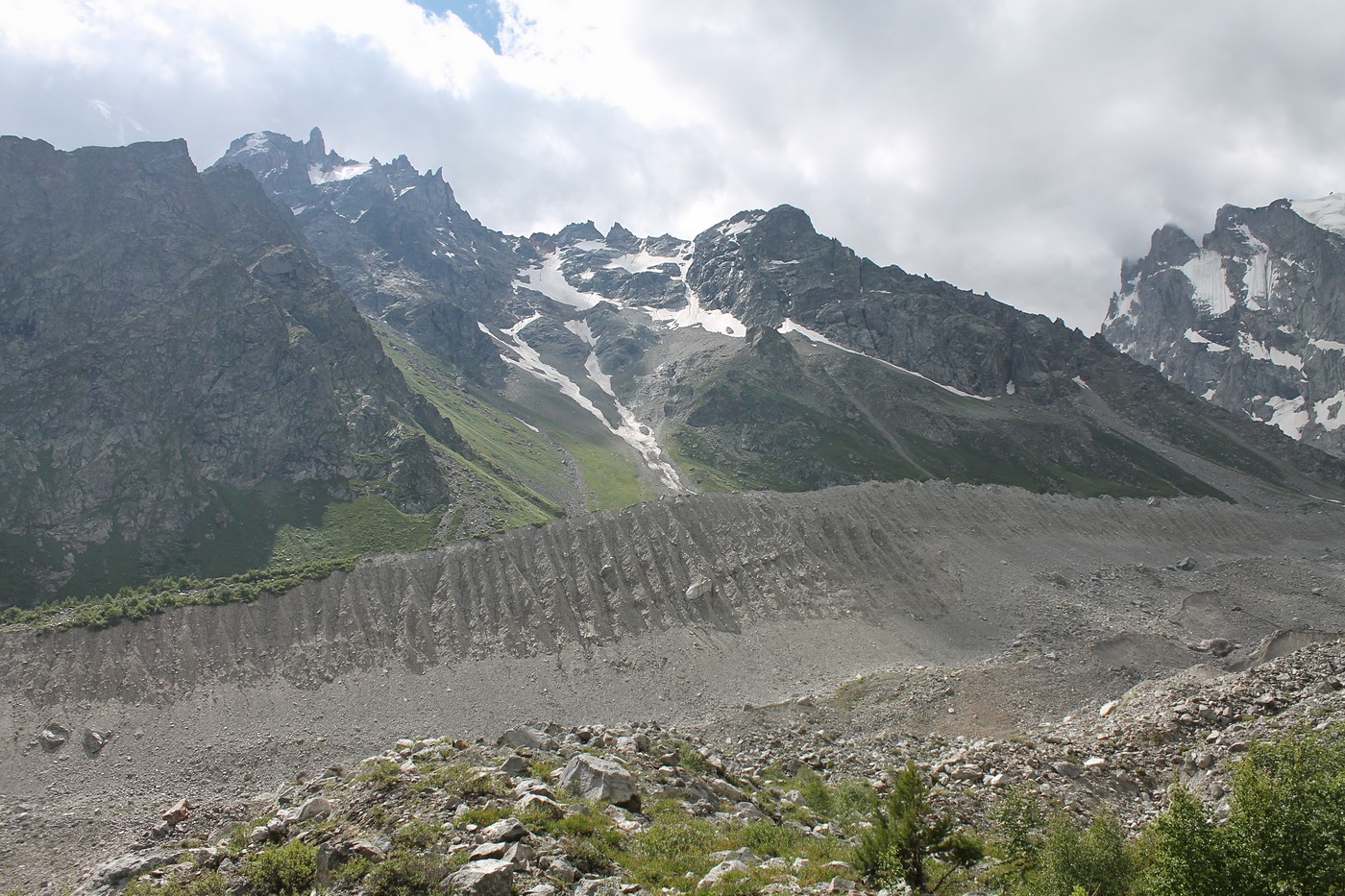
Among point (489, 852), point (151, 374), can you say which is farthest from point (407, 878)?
point (151, 374)

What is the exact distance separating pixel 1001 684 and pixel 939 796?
27.4 meters

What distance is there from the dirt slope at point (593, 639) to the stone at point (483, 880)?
114ft

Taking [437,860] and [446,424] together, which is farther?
[446,424]

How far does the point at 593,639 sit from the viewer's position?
7350cm

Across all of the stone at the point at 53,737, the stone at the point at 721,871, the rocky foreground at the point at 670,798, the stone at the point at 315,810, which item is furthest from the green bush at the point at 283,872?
the stone at the point at 53,737

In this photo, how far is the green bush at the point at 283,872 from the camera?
20219mm

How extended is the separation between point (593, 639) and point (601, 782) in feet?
154

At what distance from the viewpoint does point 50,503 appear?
112 m

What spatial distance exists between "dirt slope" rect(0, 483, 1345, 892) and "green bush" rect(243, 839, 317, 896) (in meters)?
28.8

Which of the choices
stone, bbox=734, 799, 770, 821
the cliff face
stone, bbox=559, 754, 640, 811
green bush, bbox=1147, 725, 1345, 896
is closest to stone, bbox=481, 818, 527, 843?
stone, bbox=559, 754, 640, 811

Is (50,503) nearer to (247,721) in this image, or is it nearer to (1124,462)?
(247,721)

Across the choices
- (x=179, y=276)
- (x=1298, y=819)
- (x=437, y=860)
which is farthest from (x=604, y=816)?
(x=179, y=276)

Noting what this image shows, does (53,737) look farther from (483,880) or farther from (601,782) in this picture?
(483,880)

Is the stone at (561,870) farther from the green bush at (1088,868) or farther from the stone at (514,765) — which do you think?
the green bush at (1088,868)
